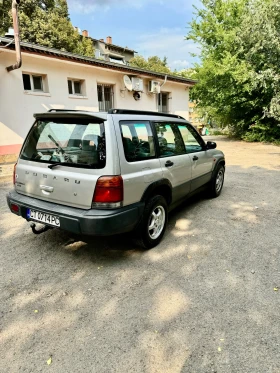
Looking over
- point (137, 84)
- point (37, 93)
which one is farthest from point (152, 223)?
point (137, 84)

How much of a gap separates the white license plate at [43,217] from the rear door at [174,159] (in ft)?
4.92

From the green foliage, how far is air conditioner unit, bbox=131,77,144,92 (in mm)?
5389

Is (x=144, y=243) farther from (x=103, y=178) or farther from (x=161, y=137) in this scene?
(x=161, y=137)

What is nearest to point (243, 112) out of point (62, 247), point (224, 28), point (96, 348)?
point (224, 28)

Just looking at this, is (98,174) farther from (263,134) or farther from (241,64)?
(263,134)

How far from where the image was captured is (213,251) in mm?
3328

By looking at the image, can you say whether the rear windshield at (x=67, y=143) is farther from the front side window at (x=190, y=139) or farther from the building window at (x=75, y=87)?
the building window at (x=75, y=87)

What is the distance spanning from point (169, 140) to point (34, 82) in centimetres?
849

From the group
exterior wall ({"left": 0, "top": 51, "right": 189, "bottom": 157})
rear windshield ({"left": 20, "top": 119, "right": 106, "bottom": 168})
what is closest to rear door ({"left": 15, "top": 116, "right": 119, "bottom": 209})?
rear windshield ({"left": 20, "top": 119, "right": 106, "bottom": 168})

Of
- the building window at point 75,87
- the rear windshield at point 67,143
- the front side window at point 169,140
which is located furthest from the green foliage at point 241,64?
the rear windshield at point 67,143

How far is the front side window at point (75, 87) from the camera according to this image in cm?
1120

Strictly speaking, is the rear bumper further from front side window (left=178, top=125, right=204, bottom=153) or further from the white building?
the white building

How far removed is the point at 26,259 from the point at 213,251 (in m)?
2.41

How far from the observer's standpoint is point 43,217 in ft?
9.60
